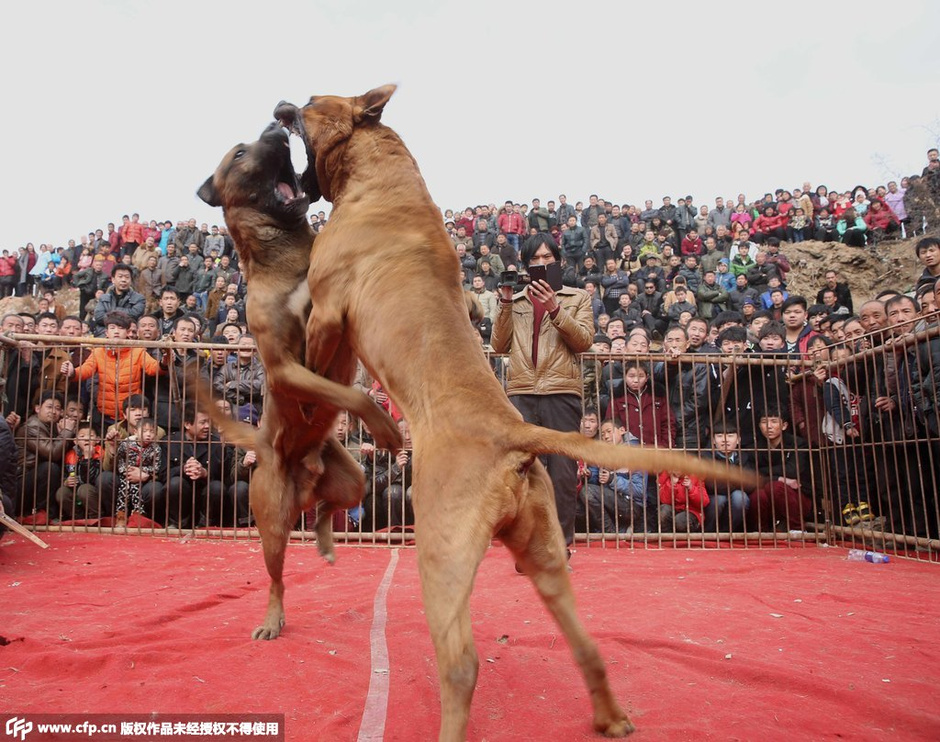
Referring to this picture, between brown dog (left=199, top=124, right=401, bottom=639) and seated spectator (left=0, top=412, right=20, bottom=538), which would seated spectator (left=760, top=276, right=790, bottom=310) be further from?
seated spectator (left=0, top=412, right=20, bottom=538)

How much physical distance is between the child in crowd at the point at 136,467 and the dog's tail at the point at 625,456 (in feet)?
23.0

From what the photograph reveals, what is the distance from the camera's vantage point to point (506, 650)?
356cm

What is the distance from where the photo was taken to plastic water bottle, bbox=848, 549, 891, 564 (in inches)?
260

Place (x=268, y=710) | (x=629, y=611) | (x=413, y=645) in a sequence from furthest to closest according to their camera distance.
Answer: (x=629, y=611), (x=413, y=645), (x=268, y=710)

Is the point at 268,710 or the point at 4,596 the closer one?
the point at 268,710

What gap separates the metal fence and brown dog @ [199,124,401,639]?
3520 mm

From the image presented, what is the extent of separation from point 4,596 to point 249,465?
3.43m

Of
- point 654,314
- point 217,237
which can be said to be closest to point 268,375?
point 654,314

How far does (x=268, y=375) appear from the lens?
334cm

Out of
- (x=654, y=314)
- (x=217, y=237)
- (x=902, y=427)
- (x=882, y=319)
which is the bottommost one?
(x=902, y=427)

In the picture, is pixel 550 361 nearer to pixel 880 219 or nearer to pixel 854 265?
pixel 880 219

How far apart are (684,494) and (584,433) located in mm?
1472

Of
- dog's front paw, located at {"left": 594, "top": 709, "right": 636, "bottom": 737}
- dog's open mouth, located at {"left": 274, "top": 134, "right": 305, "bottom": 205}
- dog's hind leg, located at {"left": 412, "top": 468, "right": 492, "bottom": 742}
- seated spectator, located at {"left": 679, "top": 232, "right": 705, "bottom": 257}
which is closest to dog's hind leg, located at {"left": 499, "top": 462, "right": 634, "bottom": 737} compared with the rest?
dog's front paw, located at {"left": 594, "top": 709, "right": 636, "bottom": 737}

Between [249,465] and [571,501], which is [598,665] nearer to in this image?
[571,501]
